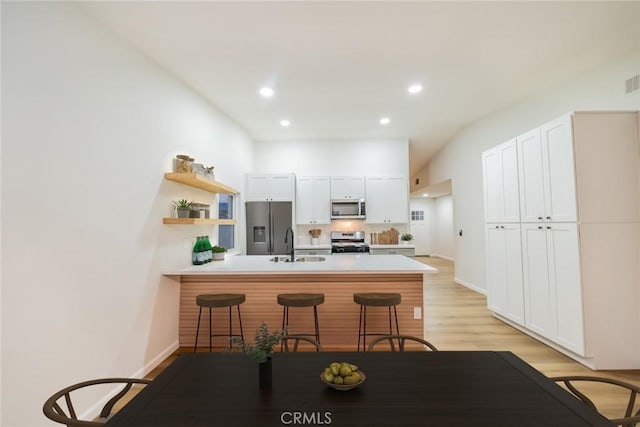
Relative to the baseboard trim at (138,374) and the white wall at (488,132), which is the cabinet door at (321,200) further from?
the baseboard trim at (138,374)

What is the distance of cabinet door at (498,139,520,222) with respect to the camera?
3.70 metres

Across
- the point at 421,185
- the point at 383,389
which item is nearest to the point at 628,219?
the point at 383,389

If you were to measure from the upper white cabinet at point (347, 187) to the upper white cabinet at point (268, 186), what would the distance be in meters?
0.89

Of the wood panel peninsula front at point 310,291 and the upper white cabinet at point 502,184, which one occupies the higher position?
the upper white cabinet at point 502,184

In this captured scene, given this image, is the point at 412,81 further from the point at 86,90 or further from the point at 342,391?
the point at 342,391

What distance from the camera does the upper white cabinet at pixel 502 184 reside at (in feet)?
12.3

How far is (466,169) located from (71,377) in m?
6.59

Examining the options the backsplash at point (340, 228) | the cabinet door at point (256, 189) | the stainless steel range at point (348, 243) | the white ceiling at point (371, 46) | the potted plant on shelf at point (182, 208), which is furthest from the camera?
the backsplash at point (340, 228)

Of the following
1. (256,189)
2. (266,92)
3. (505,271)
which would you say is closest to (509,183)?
(505,271)

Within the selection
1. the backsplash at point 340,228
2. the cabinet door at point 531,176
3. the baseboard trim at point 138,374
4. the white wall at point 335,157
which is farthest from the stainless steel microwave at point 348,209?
the baseboard trim at point 138,374

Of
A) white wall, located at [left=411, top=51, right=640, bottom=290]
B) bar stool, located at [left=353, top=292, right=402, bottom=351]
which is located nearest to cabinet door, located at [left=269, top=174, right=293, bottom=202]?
bar stool, located at [left=353, top=292, right=402, bottom=351]

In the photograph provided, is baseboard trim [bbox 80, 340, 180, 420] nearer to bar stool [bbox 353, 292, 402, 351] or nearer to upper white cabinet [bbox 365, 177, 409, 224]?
bar stool [bbox 353, 292, 402, 351]

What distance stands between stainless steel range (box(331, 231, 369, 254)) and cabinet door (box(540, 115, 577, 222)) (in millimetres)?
3070

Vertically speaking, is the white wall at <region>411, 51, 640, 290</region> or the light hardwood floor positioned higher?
the white wall at <region>411, 51, 640, 290</region>
